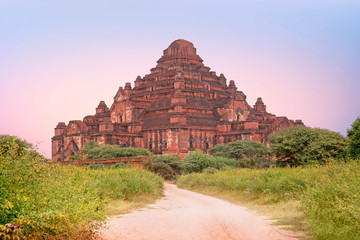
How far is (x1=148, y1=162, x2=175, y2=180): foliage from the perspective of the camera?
45250 millimetres

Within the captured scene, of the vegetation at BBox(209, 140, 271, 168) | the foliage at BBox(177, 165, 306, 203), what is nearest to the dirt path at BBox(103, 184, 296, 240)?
the foliage at BBox(177, 165, 306, 203)

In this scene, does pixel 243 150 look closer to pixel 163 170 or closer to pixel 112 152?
pixel 163 170

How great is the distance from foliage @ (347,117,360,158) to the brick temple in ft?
91.2

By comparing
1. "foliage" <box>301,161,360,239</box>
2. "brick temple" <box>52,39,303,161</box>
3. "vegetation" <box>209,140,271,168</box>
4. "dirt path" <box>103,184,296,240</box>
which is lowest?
"dirt path" <box>103,184,296,240</box>

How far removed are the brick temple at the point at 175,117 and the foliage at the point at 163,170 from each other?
1404 cm

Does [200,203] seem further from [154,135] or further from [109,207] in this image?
[154,135]

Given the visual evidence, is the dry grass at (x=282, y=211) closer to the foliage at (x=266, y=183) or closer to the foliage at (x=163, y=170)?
the foliage at (x=266, y=183)

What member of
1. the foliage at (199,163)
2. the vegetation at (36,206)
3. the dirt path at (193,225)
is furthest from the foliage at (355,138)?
the vegetation at (36,206)

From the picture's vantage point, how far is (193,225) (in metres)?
15.6

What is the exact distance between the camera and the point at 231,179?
93.8 ft

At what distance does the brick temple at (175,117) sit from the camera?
6225cm

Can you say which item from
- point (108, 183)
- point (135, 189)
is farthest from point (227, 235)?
point (135, 189)

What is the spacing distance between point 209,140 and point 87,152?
16.1 m

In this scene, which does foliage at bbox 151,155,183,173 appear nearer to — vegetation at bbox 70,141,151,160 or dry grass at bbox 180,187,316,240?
vegetation at bbox 70,141,151,160
